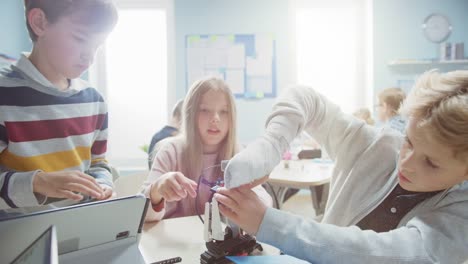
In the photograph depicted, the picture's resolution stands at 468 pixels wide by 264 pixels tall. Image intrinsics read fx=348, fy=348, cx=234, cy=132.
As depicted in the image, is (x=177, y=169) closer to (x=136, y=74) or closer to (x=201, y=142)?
(x=201, y=142)

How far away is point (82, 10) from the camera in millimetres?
886

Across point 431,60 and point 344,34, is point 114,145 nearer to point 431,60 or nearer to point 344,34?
point 344,34

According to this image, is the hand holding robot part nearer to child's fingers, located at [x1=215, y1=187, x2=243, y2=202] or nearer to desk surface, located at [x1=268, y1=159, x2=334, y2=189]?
child's fingers, located at [x1=215, y1=187, x2=243, y2=202]

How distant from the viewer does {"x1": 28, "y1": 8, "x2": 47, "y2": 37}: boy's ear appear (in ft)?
2.86

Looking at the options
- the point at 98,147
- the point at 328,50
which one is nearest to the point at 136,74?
the point at 328,50

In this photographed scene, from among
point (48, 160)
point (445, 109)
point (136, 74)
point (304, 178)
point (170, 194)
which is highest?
point (136, 74)

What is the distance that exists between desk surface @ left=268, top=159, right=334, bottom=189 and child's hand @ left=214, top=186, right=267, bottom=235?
1301 millimetres

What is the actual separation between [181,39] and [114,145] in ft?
4.46

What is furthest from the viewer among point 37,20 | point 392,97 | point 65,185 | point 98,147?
point 392,97

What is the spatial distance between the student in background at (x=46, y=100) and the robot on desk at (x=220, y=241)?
265 millimetres

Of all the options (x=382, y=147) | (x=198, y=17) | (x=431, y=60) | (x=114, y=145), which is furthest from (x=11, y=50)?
(x=431, y=60)

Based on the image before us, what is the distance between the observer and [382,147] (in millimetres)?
846

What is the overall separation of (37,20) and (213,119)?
2.25 feet

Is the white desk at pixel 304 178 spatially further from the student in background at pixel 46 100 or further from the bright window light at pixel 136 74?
the bright window light at pixel 136 74
